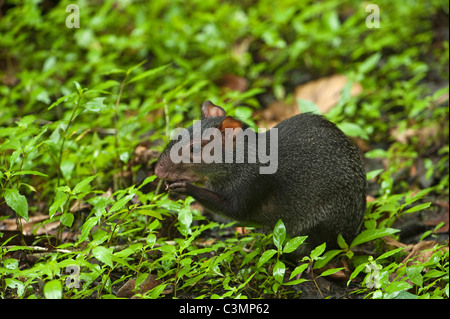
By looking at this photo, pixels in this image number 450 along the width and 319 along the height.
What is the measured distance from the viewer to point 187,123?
6.00 metres

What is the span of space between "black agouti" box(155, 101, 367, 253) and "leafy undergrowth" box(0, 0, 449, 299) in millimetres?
204

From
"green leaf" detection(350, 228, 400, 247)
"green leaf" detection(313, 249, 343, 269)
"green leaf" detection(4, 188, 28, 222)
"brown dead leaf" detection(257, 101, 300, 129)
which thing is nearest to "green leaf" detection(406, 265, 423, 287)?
"green leaf" detection(350, 228, 400, 247)

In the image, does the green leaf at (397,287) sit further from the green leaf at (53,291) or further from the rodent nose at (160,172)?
the green leaf at (53,291)

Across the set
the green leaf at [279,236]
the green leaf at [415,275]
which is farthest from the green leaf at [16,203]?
the green leaf at [415,275]

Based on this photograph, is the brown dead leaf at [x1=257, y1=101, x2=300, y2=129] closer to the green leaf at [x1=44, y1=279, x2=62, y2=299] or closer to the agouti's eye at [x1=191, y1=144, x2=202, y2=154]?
the agouti's eye at [x1=191, y1=144, x2=202, y2=154]

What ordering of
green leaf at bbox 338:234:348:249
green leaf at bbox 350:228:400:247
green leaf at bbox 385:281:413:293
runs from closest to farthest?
green leaf at bbox 385:281:413:293
green leaf at bbox 350:228:400:247
green leaf at bbox 338:234:348:249

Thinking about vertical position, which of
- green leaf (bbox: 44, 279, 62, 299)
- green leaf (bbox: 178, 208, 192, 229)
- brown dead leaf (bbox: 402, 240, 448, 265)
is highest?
green leaf (bbox: 178, 208, 192, 229)

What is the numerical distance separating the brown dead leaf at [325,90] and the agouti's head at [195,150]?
126 inches

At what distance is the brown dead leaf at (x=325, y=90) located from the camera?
690 cm

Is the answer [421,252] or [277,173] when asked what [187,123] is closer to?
[277,173]

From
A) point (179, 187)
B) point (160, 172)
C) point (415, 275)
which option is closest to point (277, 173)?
point (179, 187)

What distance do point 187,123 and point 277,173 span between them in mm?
2221

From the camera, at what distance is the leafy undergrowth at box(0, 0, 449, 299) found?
3.48 m

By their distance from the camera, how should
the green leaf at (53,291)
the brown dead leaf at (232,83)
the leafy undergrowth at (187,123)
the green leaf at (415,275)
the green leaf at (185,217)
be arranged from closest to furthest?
the green leaf at (53,291)
the green leaf at (415,275)
the leafy undergrowth at (187,123)
the green leaf at (185,217)
the brown dead leaf at (232,83)
